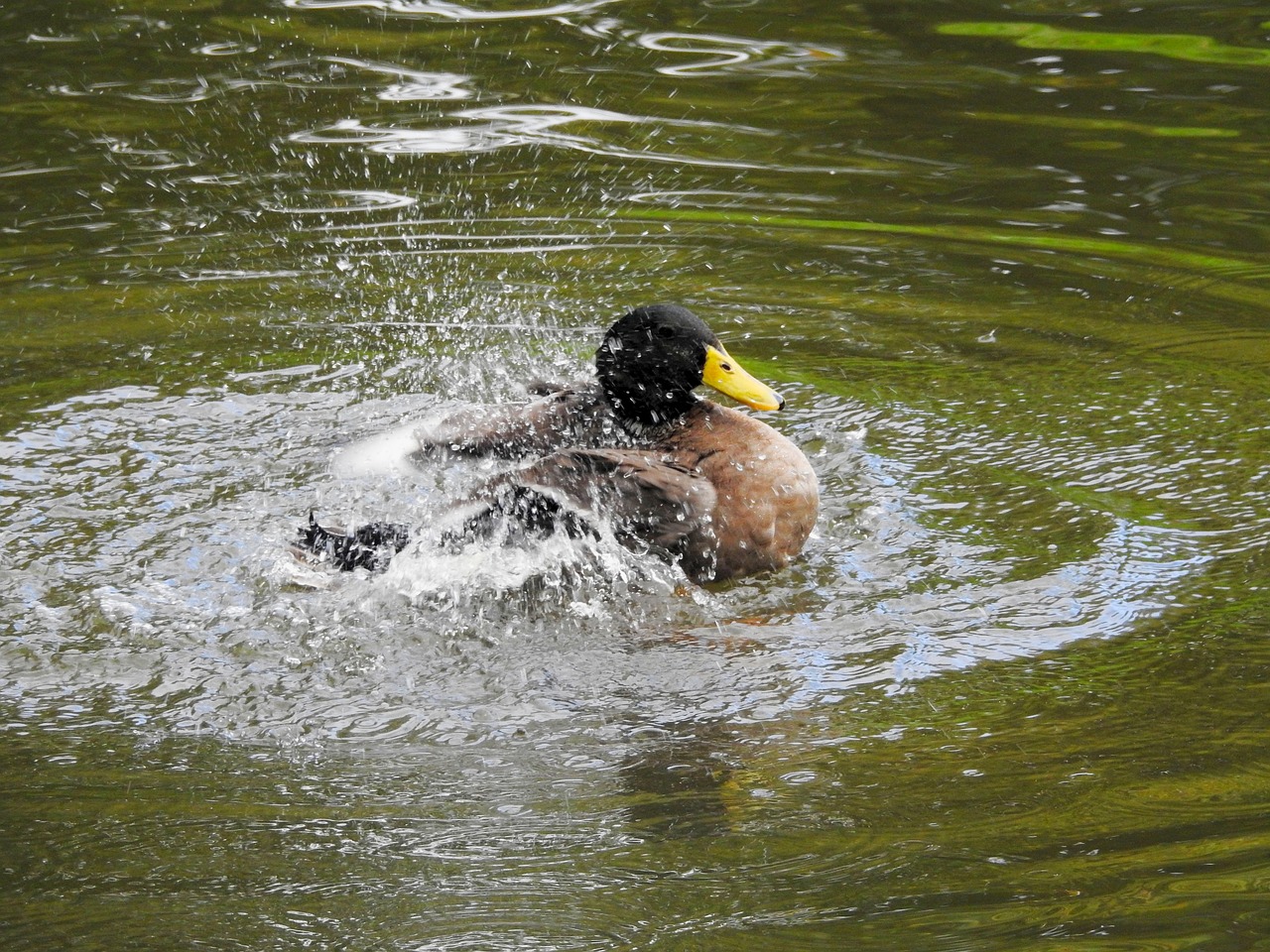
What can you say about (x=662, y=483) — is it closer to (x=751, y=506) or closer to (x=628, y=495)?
(x=628, y=495)

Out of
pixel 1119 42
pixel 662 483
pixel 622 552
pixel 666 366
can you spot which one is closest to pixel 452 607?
pixel 622 552

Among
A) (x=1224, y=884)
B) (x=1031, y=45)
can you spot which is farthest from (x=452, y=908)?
(x=1031, y=45)

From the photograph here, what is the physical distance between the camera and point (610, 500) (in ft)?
16.0

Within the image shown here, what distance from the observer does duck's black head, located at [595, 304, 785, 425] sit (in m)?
5.29

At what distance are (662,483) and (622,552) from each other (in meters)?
0.26

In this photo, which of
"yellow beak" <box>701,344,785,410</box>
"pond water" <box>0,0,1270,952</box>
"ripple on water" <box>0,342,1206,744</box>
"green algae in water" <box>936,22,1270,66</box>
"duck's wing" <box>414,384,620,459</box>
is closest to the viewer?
"pond water" <box>0,0,1270,952</box>

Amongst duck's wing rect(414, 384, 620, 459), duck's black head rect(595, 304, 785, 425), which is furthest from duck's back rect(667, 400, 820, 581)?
duck's wing rect(414, 384, 620, 459)

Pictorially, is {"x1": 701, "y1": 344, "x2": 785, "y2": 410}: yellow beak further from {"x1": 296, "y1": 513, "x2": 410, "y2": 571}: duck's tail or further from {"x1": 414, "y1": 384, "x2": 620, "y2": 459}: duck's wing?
{"x1": 296, "y1": 513, "x2": 410, "y2": 571}: duck's tail

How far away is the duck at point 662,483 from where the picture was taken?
4.91 m

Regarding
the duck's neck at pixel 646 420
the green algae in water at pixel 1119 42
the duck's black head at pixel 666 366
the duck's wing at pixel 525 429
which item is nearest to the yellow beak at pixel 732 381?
the duck's black head at pixel 666 366

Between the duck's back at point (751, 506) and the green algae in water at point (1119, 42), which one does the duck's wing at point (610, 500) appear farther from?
the green algae in water at point (1119, 42)

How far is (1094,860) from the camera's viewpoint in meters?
3.26

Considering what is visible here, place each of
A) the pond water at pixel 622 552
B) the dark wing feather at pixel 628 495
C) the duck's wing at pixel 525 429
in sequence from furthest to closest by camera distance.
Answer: the duck's wing at pixel 525 429 → the dark wing feather at pixel 628 495 → the pond water at pixel 622 552

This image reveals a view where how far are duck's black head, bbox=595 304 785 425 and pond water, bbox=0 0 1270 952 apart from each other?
1.83 ft
